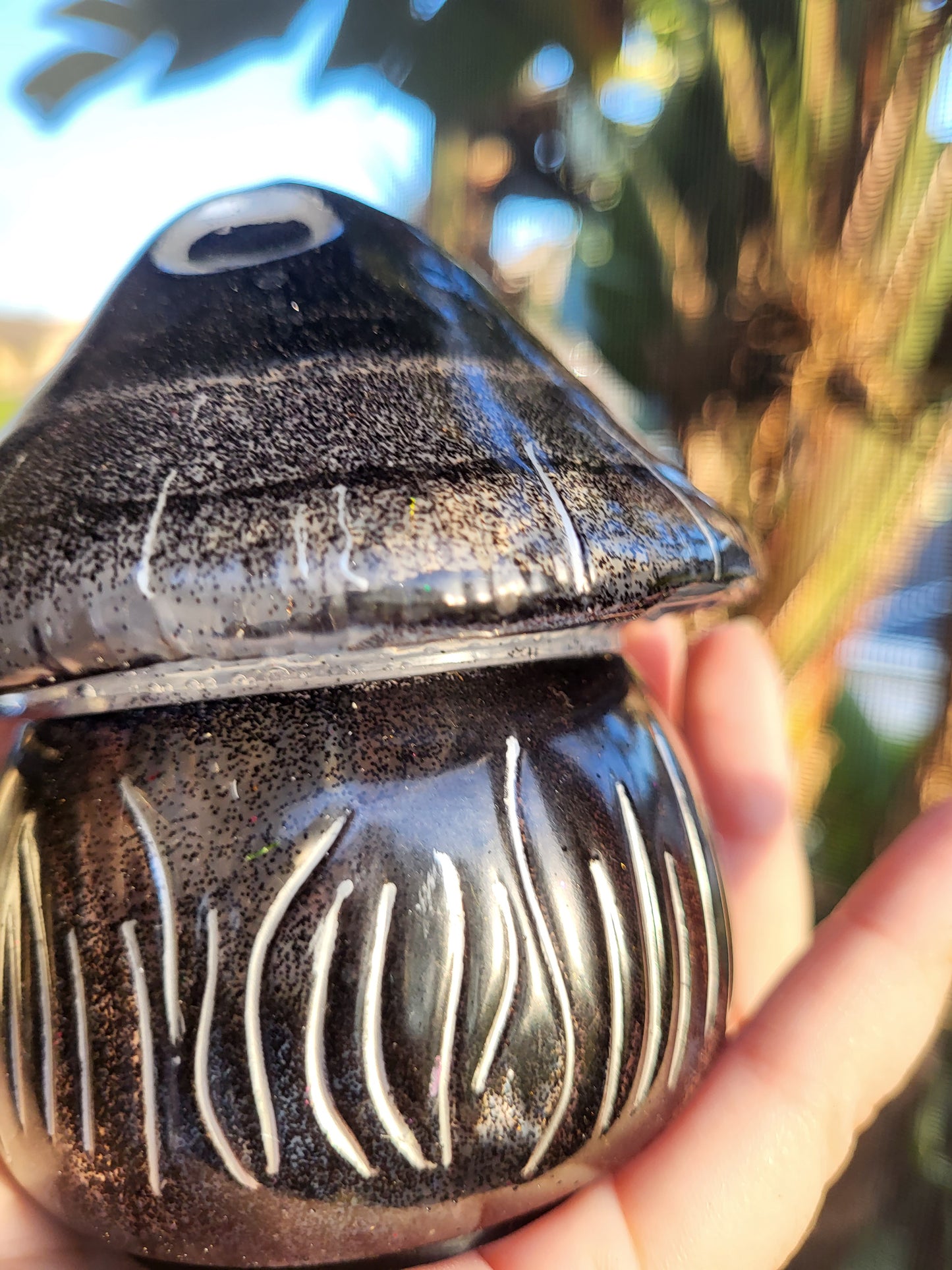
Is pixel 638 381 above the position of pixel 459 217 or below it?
below

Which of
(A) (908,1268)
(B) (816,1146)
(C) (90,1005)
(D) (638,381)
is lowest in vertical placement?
(A) (908,1268)

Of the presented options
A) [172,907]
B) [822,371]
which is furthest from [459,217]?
[172,907]

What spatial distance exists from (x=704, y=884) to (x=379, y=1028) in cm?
15

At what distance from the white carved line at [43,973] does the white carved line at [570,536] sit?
21cm

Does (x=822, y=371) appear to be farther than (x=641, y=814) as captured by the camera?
Yes

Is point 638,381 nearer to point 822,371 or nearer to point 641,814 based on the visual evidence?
point 822,371

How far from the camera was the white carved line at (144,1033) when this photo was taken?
0.90ft

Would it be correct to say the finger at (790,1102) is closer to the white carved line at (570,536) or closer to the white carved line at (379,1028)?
the white carved line at (379,1028)

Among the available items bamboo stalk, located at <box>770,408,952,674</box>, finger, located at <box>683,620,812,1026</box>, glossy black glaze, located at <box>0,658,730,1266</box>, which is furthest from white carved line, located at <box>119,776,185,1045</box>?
bamboo stalk, located at <box>770,408,952,674</box>

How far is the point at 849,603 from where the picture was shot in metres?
0.94

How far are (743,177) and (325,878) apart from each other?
38.5 inches

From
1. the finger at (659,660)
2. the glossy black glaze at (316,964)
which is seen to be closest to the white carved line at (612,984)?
the glossy black glaze at (316,964)

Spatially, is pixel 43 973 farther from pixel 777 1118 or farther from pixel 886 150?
pixel 886 150

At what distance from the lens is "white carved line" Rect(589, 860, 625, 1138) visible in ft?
0.98
